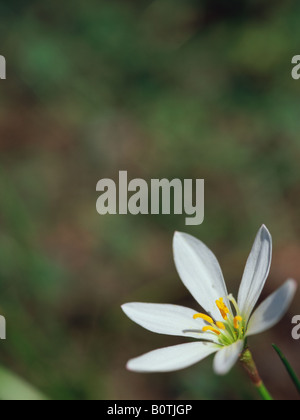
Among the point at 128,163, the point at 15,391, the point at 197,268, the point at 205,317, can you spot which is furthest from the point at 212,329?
the point at 128,163

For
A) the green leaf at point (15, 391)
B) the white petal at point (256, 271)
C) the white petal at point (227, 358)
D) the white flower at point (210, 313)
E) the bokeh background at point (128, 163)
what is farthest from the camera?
the bokeh background at point (128, 163)

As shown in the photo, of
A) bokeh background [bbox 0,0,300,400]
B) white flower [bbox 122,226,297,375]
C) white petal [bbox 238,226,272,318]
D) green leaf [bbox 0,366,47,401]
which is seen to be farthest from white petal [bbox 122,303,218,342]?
bokeh background [bbox 0,0,300,400]

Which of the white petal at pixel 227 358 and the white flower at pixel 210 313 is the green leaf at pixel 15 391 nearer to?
the white flower at pixel 210 313

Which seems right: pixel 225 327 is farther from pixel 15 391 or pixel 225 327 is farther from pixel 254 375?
pixel 15 391

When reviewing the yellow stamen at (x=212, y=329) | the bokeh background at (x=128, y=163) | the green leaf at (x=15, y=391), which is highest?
the bokeh background at (x=128, y=163)

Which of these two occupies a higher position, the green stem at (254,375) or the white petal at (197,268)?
the white petal at (197,268)

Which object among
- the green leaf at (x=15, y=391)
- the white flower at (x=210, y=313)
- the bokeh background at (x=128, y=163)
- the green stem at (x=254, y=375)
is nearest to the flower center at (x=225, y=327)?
the white flower at (x=210, y=313)

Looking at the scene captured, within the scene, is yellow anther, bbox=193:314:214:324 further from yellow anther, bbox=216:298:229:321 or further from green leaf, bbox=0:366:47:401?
green leaf, bbox=0:366:47:401
